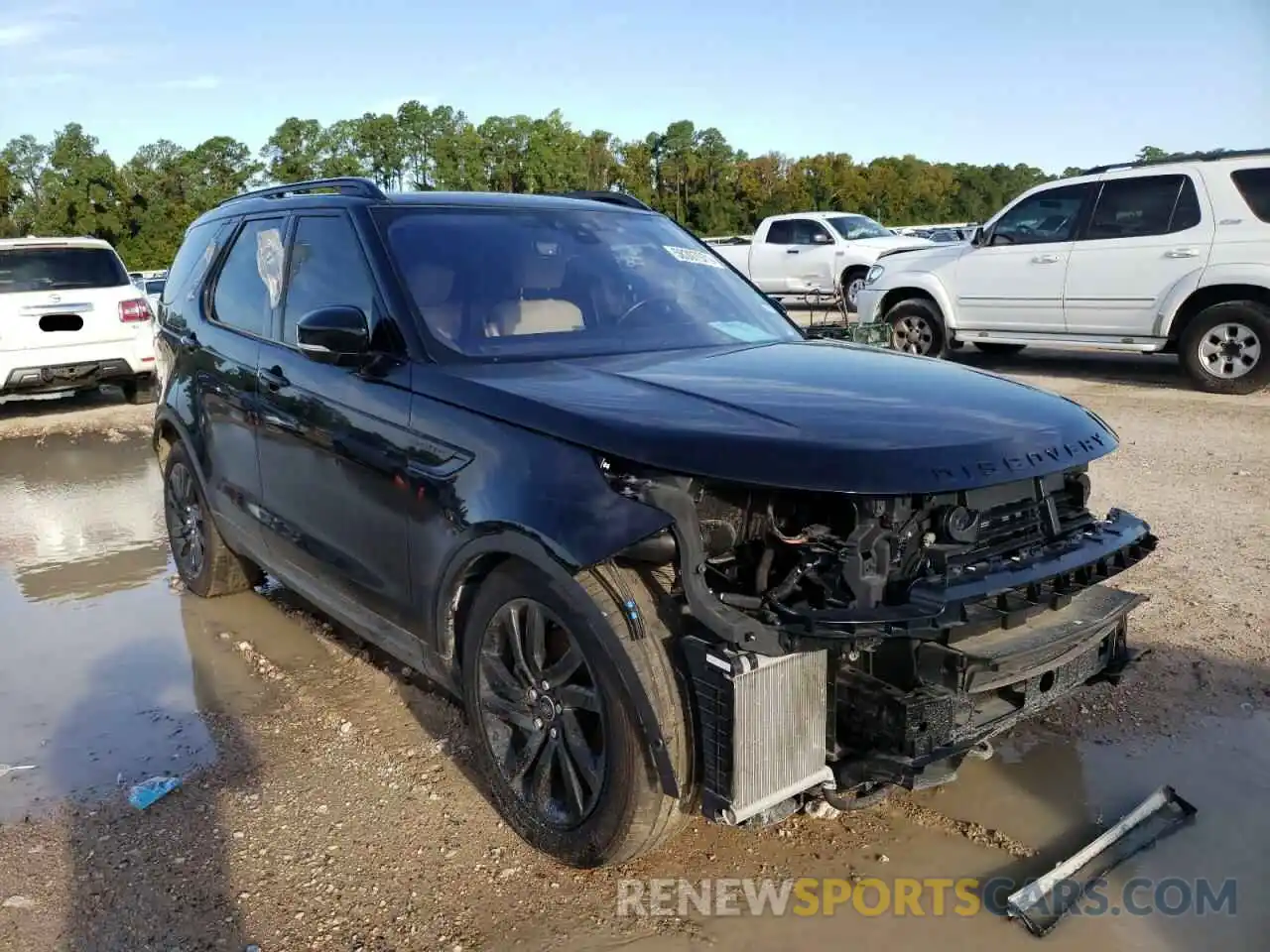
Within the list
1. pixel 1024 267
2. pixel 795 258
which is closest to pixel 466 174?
pixel 795 258

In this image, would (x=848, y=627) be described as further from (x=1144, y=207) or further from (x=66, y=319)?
(x=66, y=319)

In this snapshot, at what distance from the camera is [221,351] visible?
4586 millimetres

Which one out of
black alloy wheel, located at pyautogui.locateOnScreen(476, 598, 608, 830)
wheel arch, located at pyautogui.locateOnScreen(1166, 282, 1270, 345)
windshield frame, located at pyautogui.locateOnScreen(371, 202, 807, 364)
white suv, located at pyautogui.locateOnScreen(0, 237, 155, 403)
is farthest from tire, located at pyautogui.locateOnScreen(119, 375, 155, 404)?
wheel arch, located at pyautogui.locateOnScreen(1166, 282, 1270, 345)

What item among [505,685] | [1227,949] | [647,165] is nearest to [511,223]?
[505,685]

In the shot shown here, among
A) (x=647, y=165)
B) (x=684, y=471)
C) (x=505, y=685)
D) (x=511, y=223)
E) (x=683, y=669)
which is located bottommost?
(x=505, y=685)

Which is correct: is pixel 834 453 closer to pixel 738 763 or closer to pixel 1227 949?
pixel 738 763

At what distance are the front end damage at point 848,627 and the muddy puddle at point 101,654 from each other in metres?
2.22

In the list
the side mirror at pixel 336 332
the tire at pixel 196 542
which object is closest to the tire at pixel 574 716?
the side mirror at pixel 336 332

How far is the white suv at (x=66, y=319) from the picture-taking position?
1024 cm

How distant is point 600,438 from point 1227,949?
79.1 inches

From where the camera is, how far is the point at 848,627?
7.73 feet

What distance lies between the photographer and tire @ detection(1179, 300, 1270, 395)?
9.35 m

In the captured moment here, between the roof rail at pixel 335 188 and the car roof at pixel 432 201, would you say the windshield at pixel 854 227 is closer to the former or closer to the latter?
the car roof at pixel 432 201

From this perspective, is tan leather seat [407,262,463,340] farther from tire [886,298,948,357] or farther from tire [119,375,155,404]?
tire [119,375,155,404]
